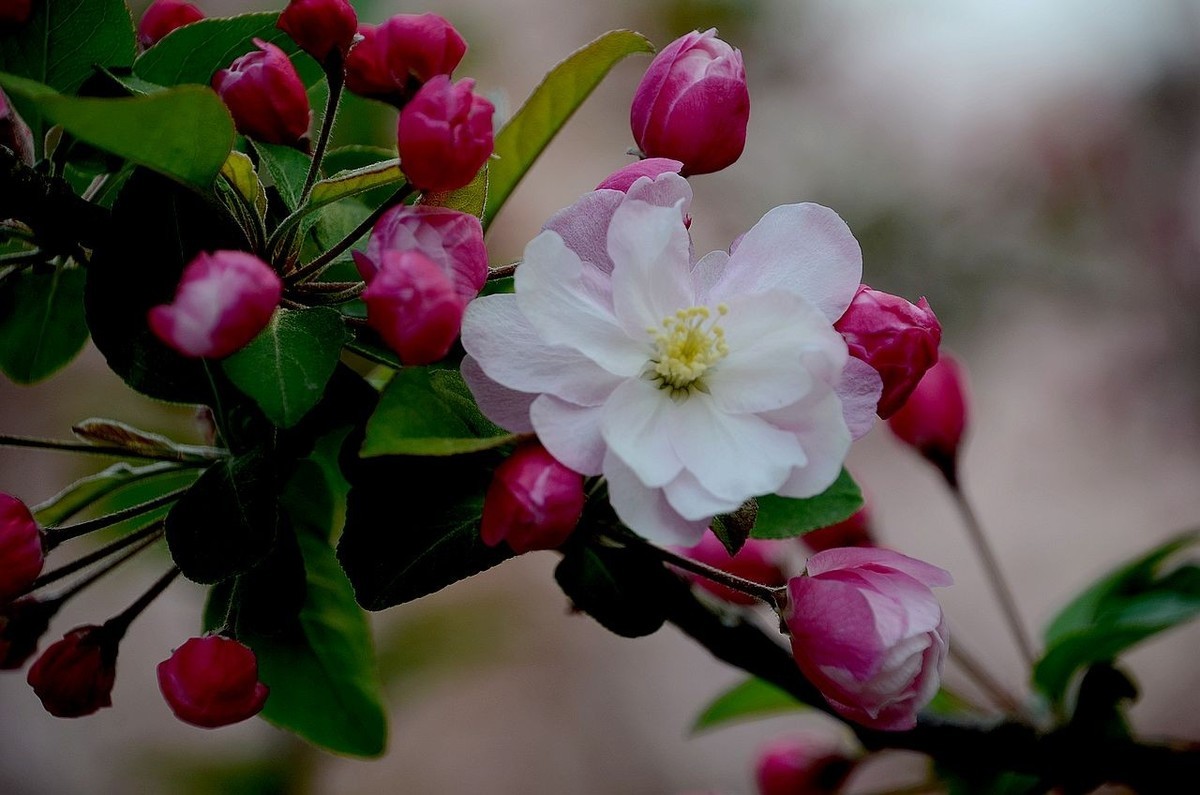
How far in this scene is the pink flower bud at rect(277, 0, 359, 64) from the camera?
487 millimetres

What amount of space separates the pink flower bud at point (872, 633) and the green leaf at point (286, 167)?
1.06 ft

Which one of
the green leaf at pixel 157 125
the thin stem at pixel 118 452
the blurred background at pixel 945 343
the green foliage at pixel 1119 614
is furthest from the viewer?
the blurred background at pixel 945 343

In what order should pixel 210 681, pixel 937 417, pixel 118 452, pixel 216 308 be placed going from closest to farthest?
pixel 216 308 < pixel 210 681 < pixel 118 452 < pixel 937 417

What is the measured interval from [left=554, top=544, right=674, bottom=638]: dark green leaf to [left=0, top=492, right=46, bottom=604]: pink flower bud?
256mm

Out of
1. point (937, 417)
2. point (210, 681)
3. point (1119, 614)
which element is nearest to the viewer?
point (210, 681)

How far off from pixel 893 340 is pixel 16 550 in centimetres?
42

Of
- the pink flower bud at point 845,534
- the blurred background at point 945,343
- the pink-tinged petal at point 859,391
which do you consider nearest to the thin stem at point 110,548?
the pink-tinged petal at point 859,391

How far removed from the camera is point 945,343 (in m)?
2.92

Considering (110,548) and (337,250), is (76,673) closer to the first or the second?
(110,548)

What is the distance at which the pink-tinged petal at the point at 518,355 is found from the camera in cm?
41

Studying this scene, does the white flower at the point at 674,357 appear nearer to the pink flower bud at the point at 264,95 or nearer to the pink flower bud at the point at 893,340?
the pink flower bud at the point at 893,340

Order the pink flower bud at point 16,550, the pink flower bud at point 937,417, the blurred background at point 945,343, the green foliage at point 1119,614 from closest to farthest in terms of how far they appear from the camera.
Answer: the pink flower bud at point 16,550, the green foliage at point 1119,614, the pink flower bud at point 937,417, the blurred background at point 945,343

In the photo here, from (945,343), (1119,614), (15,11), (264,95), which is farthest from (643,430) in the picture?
(945,343)

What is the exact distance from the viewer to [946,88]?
3.19m
